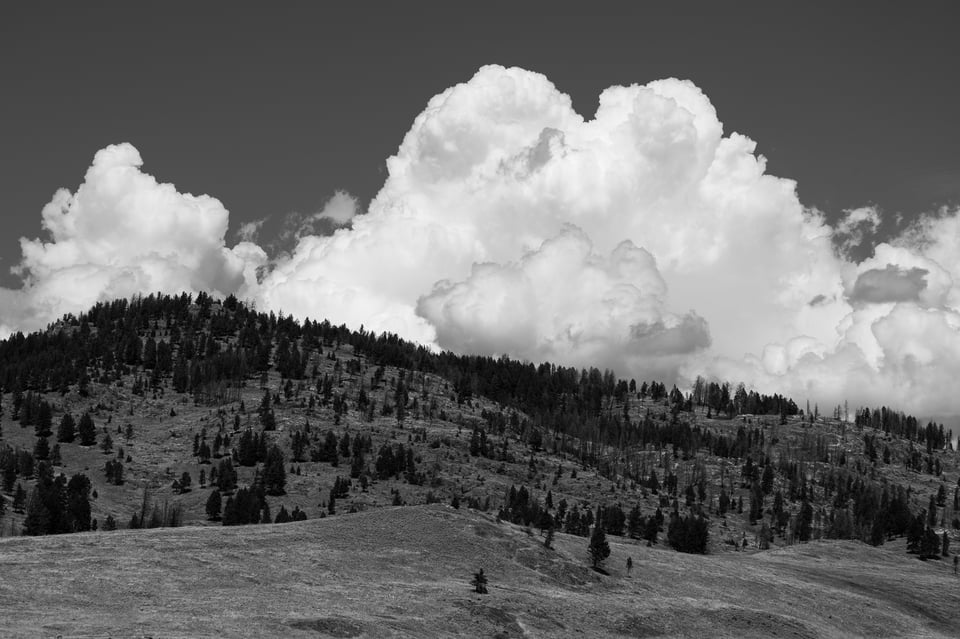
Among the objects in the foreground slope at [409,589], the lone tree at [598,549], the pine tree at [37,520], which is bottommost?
the pine tree at [37,520]

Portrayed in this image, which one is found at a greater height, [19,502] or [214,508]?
[214,508]

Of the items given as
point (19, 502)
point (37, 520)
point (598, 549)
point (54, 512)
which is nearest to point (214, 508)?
point (19, 502)

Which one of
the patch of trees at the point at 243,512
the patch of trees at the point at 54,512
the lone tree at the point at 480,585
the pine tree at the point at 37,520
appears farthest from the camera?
the patch of trees at the point at 243,512

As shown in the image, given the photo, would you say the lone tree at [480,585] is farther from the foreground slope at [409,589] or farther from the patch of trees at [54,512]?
the patch of trees at [54,512]

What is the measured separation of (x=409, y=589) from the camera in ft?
261

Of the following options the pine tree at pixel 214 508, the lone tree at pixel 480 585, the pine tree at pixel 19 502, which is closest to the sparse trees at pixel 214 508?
the pine tree at pixel 214 508

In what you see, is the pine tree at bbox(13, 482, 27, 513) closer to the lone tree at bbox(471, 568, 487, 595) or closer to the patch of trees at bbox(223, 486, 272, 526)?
the patch of trees at bbox(223, 486, 272, 526)

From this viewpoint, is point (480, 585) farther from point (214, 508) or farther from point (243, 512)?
point (214, 508)

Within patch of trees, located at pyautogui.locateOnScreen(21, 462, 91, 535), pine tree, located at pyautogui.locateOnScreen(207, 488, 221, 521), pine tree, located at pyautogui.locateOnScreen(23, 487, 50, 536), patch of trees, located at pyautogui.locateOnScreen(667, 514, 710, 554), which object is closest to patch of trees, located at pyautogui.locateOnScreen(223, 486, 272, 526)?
pine tree, located at pyautogui.locateOnScreen(207, 488, 221, 521)

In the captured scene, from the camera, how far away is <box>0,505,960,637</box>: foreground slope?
200 ft

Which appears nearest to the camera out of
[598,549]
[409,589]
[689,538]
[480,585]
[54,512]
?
[409,589]

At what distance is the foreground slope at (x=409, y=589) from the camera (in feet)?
200

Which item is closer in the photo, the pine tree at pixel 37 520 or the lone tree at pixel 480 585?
the lone tree at pixel 480 585

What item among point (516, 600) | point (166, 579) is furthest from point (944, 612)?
point (166, 579)
